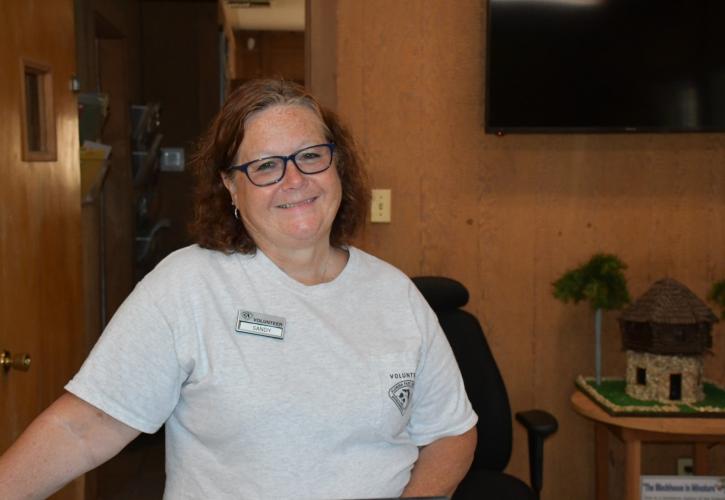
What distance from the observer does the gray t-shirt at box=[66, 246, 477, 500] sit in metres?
1.32

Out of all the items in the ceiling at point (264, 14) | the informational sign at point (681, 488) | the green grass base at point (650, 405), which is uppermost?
the ceiling at point (264, 14)

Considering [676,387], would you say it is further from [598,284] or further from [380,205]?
[380,205]

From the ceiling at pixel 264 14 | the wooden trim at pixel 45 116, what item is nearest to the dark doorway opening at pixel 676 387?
the wooden trim at pixel 45 116

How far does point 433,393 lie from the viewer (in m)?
1.61

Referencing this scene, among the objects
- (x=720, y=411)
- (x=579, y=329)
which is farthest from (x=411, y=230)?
(x=720, y=411)

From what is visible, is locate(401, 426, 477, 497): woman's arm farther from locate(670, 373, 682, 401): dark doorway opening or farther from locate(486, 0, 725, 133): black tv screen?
locate(486, 0, 725, 133): black tv screen

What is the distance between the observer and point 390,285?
5.27ft

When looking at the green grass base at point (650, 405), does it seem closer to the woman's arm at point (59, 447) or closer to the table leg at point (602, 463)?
the table leg at point (602, 463)

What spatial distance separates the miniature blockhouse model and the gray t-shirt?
122 centimetres

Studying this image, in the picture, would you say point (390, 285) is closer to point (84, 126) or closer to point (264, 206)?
point (264, 206)

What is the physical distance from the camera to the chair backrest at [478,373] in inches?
93.9

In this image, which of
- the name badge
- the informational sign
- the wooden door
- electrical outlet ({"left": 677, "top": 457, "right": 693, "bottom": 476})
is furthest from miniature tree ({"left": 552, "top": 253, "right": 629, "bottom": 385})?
the wooden door

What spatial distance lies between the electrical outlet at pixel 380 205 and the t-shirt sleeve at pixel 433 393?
3.77 ft

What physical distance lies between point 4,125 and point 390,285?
3.48 feet
